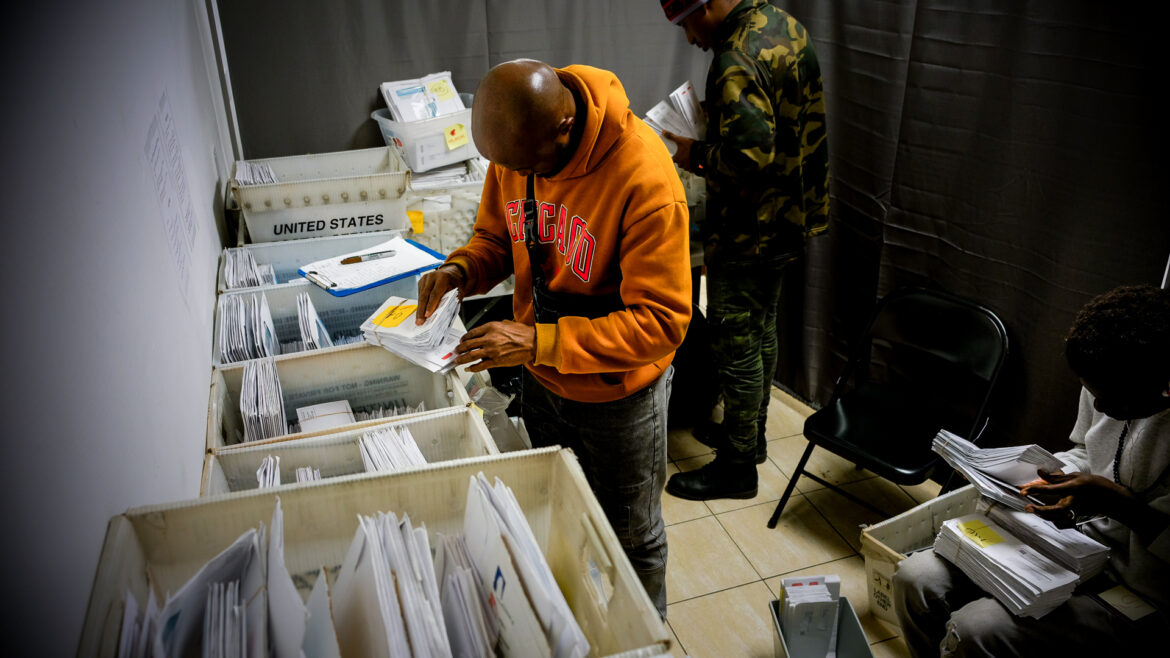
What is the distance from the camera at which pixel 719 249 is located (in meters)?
2.59

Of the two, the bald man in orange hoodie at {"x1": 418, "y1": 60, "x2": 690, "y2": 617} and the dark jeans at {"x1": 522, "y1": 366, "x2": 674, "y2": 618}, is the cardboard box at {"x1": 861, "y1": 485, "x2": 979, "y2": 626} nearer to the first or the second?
the dark jeans at {"x1": 522, "y1": 366, "x2": 674, "y2": 618}

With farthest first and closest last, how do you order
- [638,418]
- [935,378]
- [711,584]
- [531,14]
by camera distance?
[531,14] → [935,378] → [711,584] → [638,418]

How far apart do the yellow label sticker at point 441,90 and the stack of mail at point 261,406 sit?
1.93 meters

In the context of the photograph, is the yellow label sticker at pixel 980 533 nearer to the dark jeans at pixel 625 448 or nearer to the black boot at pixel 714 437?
the dark jeans at pixel 625 448

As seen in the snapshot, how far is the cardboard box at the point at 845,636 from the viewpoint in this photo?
2047 mm

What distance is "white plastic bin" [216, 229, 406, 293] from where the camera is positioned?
237 cm

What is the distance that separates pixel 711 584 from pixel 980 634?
0.91 meters

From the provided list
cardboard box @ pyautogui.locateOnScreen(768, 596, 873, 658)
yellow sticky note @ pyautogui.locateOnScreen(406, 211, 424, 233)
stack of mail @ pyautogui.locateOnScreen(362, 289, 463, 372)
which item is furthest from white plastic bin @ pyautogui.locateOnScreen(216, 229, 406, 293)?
cardboard box @ pyautogui.locateOnScreen(768, 596, 873, 658)

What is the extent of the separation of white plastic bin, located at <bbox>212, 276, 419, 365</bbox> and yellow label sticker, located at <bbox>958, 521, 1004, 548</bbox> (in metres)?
1.62

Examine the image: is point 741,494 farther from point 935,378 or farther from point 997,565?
point 997,565

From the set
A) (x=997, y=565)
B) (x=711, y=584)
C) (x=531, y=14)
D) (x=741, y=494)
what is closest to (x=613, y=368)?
(x=997, y=565)

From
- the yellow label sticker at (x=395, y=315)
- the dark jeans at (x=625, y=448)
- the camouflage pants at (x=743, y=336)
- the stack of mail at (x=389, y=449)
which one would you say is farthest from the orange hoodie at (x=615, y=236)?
the camouflage pants at (x=743, y=336)

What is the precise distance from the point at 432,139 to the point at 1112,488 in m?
2.57

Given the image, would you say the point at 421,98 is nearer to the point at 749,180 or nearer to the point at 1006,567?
the point at 749,180
